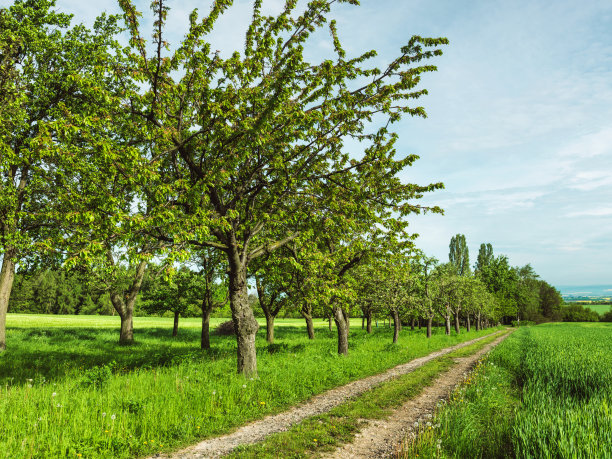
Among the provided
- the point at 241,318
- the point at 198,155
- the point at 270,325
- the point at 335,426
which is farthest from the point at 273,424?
the point at 270,325

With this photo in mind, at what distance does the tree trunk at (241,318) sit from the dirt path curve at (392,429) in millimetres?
4911

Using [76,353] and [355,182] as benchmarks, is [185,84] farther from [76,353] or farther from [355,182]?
[76,353]

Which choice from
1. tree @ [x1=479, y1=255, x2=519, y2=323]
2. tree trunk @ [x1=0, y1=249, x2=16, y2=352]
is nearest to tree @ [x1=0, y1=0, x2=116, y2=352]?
tree trunk @ [x1=0, y1=249, x2=16, y2=352]

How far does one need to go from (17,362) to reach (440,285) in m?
40.6

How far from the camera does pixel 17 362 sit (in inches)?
514

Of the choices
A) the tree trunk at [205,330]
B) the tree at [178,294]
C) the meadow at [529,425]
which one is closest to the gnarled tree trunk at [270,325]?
the tree trunk at [205,330]

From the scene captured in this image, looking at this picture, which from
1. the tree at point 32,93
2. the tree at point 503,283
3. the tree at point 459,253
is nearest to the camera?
the tree at point 32,93

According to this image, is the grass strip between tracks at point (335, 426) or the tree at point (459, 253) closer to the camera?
the grass strip between tracks at point (335, 426)

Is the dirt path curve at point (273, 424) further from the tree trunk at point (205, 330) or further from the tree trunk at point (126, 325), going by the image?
the tree trunk at point (126, 325)

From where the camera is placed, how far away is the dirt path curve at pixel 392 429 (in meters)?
5.97

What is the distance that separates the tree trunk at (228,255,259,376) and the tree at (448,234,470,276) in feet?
333

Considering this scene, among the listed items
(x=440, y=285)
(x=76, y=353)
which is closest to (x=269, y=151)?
(x=76, y=353)

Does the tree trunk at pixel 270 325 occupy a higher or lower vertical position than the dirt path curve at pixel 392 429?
lower

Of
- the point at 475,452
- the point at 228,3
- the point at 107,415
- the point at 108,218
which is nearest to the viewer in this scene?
the point at 475,452
